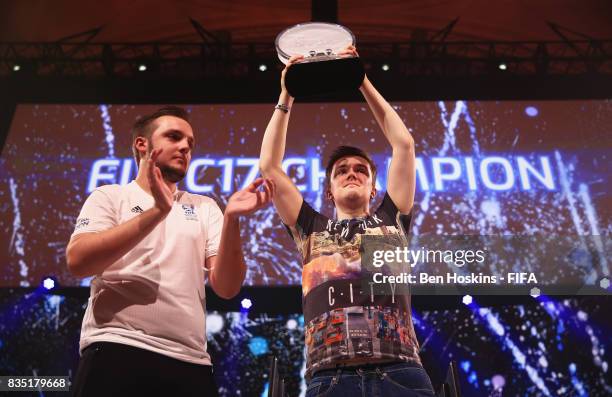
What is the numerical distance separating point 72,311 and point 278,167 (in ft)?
9.28

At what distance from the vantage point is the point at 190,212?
1721mm

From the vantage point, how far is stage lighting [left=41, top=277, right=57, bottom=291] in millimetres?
3947

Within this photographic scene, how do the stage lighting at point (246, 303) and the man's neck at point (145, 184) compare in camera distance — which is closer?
the man's neck at point (145, 184)

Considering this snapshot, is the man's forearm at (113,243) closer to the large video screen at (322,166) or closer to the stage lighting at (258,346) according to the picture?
the large video screen at (322,166)

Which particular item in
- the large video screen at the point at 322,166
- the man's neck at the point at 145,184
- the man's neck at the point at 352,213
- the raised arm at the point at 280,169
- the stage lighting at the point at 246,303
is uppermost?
the large video screen at the point at 322,166

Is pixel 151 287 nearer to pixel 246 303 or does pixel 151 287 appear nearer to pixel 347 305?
pixel 347 305

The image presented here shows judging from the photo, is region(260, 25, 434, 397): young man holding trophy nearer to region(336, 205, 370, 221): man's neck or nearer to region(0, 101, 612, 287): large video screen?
region(336, 205, 370, 221): man's neck

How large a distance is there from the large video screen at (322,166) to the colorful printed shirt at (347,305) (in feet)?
7.08

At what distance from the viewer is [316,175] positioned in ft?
13.8

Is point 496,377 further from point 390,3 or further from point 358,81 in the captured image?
point 390,3

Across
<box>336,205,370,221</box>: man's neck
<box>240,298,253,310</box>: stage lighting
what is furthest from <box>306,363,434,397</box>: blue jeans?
<box>240,298,253,310</box>: stage lighting

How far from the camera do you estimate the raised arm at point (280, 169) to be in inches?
76.5

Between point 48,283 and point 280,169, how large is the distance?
251 centimetres

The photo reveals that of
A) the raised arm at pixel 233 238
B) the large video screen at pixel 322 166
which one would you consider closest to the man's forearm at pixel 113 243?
the raised arm at pixel 233 238
